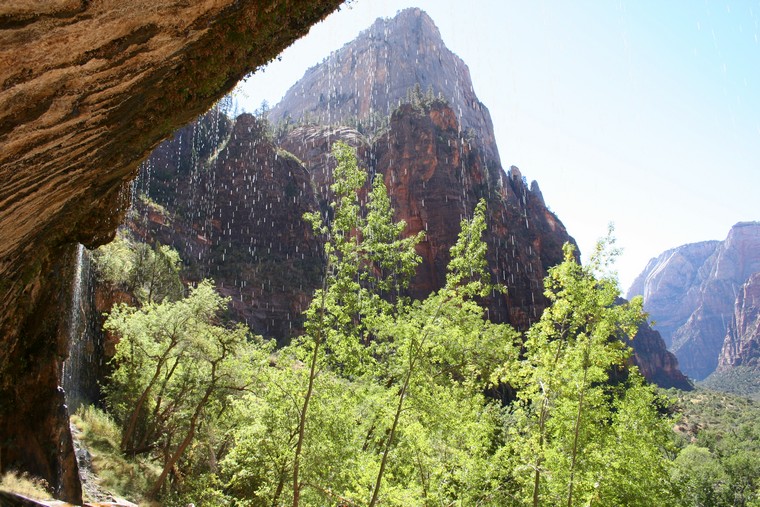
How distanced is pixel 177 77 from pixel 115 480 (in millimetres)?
16102

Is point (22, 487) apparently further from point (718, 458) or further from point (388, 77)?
point (388, 77)

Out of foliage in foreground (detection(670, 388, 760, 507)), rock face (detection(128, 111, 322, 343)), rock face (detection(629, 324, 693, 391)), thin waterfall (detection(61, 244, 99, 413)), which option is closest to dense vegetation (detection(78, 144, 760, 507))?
foliage in foreground (detection(670, 388, 760, 507))

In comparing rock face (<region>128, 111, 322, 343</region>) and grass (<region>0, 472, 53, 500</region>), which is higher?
rock face (<region>128, 111, 322, 343</region>)

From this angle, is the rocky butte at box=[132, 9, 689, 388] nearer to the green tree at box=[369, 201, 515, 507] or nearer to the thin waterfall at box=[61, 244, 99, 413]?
the thin waterfall at box=[61, 244, 99, 413]

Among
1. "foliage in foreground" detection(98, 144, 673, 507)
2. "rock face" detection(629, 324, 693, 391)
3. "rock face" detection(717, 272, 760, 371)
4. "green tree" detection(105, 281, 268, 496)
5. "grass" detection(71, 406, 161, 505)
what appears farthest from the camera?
"rock face" detection(717, 272, 760, 371)

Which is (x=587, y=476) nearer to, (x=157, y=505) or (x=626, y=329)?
(x=626, y=329)

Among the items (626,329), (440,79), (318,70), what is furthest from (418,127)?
(318,70)

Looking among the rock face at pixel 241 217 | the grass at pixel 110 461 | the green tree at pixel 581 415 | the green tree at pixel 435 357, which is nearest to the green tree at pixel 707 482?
the green tree at pixel 581 415

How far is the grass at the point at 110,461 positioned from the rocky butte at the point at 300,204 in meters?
33.7

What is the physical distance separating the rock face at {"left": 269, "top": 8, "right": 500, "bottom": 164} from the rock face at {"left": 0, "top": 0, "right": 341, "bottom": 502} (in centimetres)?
13381

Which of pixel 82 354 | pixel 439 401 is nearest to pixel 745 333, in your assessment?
pixel 439 401

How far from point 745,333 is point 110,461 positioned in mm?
223607

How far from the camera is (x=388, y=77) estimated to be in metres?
146

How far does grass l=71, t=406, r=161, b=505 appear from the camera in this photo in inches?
634
